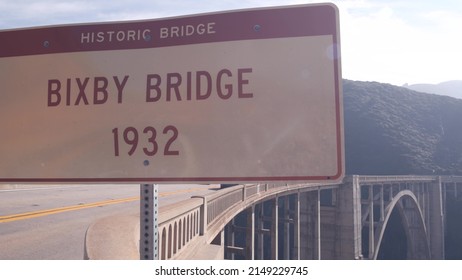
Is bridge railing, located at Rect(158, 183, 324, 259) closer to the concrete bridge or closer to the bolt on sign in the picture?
the concrete bridge

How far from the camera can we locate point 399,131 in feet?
335

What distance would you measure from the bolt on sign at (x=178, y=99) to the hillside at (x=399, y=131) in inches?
3710

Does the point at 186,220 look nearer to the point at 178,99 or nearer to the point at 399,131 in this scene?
the point at 178,99

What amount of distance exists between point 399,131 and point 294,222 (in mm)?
83174

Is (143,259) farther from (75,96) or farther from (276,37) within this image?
(276,37)

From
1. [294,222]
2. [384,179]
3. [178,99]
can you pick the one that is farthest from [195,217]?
[384,179]

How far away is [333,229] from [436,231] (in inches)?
1088

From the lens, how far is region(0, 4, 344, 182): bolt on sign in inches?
66.1

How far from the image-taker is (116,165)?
1804mm

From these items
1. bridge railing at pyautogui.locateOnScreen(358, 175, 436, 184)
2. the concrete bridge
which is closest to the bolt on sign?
the concrete bridge

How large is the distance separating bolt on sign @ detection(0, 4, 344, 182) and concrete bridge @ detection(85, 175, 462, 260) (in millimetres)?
1806

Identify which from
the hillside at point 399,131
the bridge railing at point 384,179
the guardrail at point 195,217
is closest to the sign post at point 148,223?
the guardrail at point 195,217
